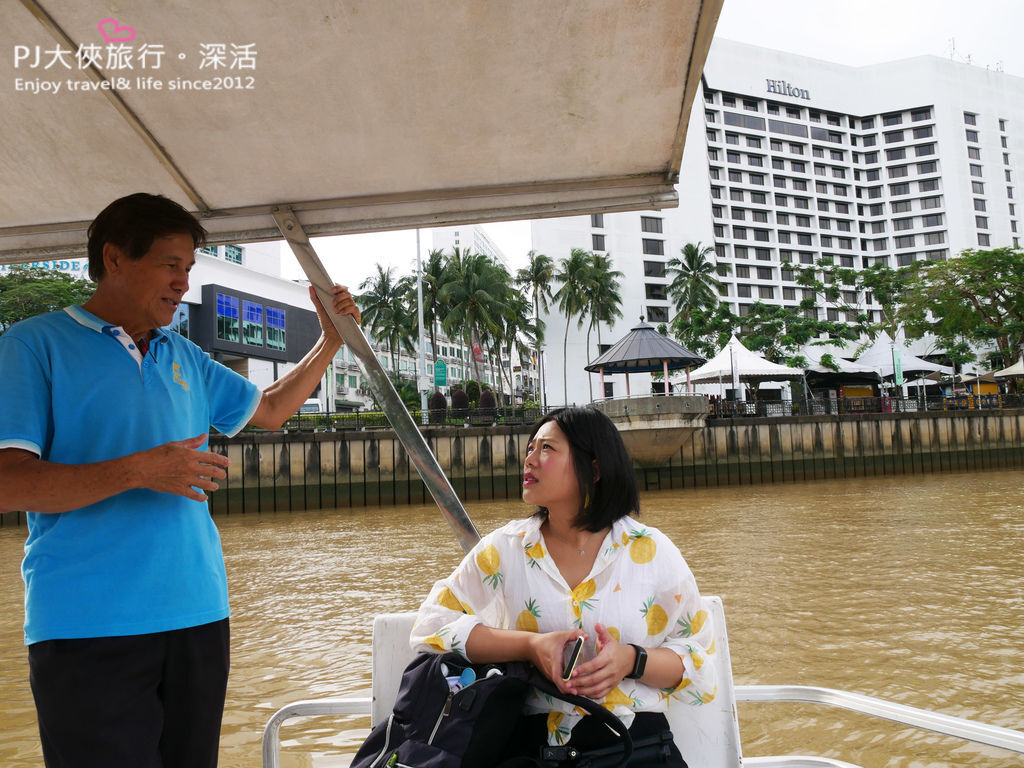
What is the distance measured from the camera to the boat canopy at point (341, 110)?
5.85 ft

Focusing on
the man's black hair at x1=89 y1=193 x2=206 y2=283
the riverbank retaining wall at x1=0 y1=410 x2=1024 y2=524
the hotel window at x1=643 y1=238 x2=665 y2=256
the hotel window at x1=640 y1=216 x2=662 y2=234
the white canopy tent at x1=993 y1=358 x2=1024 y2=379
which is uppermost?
the hotel window at x1=640 y1=216 x2=662 y2=234

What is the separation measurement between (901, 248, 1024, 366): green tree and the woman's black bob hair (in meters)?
40.6

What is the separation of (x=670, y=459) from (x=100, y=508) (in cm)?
2459

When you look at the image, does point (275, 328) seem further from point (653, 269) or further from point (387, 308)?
point (653, 269)

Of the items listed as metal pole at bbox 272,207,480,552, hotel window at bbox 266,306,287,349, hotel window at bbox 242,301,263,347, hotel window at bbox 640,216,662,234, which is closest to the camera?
metal pole at bbox 272,207,480,552

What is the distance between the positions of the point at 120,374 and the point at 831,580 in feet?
26.7

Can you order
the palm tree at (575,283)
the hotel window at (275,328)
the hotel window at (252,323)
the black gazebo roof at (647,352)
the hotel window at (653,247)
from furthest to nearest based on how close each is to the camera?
1. the hotel window at (653,247)
2. the palm tree at (575,283)
3. the hotel window at (275,328)
4. the hotel window at (252,323)
5. the black gazebo roof at (647,352)

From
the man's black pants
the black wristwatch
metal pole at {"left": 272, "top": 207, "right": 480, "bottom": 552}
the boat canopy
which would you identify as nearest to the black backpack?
the black wristwatch

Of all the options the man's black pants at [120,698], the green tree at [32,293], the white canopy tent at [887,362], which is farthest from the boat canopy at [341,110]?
the white canopy tent at [887,362]

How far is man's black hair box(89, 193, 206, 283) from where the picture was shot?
1604 mm

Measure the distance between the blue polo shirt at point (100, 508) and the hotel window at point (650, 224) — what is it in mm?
52456

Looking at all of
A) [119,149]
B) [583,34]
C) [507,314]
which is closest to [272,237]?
[119,149]

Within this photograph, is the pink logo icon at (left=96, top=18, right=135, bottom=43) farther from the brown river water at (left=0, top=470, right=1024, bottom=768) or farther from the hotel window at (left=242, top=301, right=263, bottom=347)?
the hotel window at (left=242, top=301, right=263, bottom=347)

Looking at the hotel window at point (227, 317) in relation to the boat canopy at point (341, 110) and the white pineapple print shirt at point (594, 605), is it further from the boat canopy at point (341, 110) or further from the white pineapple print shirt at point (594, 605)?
the white pineapple print shirt at point (594, 605)
